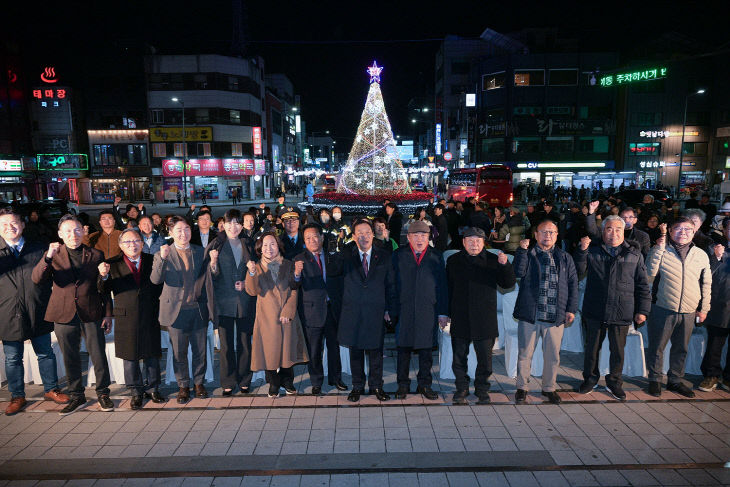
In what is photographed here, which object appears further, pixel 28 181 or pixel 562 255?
pixel 28 181

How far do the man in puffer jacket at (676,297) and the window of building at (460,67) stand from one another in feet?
218

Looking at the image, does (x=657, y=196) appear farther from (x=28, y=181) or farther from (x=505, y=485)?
(x=28, y=181)

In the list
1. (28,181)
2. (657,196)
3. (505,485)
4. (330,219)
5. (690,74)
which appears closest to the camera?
(505,485)

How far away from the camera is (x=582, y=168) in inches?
1993

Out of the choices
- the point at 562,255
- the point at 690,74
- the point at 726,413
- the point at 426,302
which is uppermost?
the point at 690,74

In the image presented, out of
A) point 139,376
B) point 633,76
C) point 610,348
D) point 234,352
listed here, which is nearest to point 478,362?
point 610,348

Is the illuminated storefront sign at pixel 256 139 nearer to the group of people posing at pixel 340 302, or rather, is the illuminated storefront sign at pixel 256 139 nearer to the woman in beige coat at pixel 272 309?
the group of people posing at pixel 340 302

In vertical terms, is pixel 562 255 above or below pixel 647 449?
above

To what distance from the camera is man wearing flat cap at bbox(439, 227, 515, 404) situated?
17.0 ft

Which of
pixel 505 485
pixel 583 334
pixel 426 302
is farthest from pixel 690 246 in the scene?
pixel 505 485

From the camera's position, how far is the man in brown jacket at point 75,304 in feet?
16.9

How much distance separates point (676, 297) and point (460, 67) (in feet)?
220

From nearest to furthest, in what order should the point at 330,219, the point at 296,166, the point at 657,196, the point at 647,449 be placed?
the point at 647,449 → the point at 330,219 → the point at 657,196 → the point at 296,166

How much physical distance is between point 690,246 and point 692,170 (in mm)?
57317
